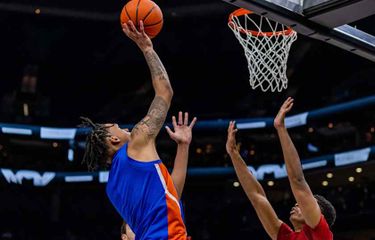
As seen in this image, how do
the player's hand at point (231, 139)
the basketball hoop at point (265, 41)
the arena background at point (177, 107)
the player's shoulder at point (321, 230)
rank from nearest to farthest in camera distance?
the player's shoulder at point (321, 230), the player's hand at point (231, 139), the basketball hoop at point (265, 41), the arena background at point (177, 107)

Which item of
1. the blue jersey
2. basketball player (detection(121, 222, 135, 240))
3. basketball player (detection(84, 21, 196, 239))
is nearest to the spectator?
basketball player (detection(121, 222, 135, 240))

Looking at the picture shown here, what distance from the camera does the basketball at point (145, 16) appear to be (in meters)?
3.81

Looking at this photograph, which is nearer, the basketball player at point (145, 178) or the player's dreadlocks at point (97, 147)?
the basketball player at point (145, 178)

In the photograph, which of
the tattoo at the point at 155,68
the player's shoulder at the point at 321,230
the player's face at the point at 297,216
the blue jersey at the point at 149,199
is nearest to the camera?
the blue jersey at the point at 149,199

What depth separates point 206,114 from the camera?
54.5 feet

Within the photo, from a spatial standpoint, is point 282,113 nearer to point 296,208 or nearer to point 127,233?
point 296,208

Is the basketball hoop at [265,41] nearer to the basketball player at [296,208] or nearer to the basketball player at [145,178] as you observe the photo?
the basketball player at [296,208]

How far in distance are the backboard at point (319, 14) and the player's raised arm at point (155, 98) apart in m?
0.87

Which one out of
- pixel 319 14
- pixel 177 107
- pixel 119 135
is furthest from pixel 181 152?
pixel 177 107

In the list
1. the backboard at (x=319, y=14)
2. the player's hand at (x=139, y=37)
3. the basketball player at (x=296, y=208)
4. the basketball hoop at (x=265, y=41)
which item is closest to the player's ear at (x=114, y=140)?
the player's hand at (x=139, y=37)

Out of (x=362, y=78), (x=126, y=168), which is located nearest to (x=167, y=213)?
(x=126, y=168)

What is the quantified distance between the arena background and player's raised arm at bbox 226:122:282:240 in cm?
1068

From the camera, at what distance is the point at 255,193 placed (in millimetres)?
4508

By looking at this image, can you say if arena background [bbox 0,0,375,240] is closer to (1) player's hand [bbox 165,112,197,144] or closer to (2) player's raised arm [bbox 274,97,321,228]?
(2) player's raised arm [bbox 274,97,321,228]
